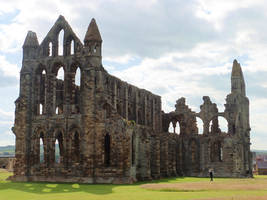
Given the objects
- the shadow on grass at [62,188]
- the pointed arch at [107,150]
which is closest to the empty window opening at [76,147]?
the pointed arch at [107,150]

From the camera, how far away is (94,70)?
3716cm

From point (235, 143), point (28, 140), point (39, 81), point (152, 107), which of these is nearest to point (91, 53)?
point (39, 81)

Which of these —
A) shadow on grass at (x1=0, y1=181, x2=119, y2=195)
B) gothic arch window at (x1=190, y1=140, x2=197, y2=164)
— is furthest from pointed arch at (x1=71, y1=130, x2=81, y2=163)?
gothic arch window at (x1=190, y1=140, x2=197, y2=164)

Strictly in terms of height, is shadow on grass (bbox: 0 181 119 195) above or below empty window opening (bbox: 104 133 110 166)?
below

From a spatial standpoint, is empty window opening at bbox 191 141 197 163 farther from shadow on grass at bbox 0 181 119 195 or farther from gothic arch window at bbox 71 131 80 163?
shadow on grass at bbox 0 181 119 195

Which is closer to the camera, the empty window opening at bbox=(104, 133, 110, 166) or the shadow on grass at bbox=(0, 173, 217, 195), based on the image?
the shadow on grass at bbox=(0, 173, 217, 195)

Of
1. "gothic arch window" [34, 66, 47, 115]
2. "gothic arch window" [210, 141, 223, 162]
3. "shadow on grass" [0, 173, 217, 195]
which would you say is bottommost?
"shadow on grass" [0, 173, 217, 195]

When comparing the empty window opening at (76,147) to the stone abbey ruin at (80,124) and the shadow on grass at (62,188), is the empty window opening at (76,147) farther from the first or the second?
the shadow on grass at (62,188)

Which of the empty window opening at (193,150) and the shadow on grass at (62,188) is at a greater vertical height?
the empty window opening at (193,150)

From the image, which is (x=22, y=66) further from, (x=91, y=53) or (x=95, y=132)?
(x=95, y=132)

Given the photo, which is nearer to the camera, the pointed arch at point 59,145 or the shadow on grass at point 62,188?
the shadow on grass at point 62,188

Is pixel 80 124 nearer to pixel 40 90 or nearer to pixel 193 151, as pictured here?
pixel 40 90

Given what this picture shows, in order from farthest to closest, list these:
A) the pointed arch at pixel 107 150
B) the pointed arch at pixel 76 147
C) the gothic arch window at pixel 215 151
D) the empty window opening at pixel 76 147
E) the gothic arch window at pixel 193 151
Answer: the gothic arch window at pixel 215 151 < the gothic arch window at pixel 193 151 < the pointed arch at pixel 107 150 < the empty window opening at pixel 76 147 < the pointed arch at pixel 76 147

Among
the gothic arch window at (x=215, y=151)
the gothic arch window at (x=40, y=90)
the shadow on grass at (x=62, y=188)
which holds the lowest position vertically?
the shadow on grass at (x=62, y=188)
